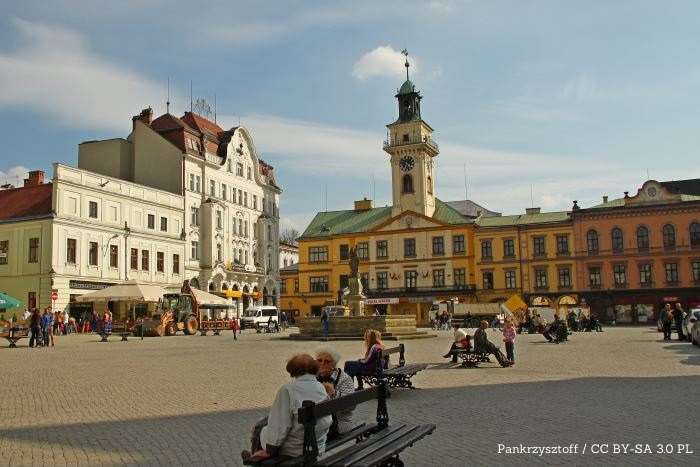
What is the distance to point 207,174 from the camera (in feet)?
206

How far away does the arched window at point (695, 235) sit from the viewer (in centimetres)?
6400

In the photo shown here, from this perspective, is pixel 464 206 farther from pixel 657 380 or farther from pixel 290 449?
pixel 290 449

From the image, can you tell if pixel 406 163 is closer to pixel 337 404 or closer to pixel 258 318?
pixel 258 318

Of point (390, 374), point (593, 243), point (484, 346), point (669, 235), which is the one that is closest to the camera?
point (390, 374)

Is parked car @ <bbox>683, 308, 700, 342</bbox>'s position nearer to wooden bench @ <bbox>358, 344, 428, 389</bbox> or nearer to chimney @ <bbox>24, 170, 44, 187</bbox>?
wooden bench @ <bbox>358, 344, 428, 389</bbox>

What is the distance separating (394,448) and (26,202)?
50468mm

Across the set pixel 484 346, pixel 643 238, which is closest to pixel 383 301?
pixel 643 238

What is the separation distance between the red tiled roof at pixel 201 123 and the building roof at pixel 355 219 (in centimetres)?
1792

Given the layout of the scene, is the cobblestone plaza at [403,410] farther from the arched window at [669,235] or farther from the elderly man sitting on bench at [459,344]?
the arched window at [669,235]

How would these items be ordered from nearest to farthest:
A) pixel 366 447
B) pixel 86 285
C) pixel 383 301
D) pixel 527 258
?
pixel 366 447
pixel 86 285
pixel 527 258
pixel 383 301

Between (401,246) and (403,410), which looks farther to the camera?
(401,246)

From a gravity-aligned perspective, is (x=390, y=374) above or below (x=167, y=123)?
below

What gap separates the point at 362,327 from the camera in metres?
34.3

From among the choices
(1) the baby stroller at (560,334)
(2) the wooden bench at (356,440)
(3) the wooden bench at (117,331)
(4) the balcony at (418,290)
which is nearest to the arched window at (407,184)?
(4) the balcony at (418,290)
